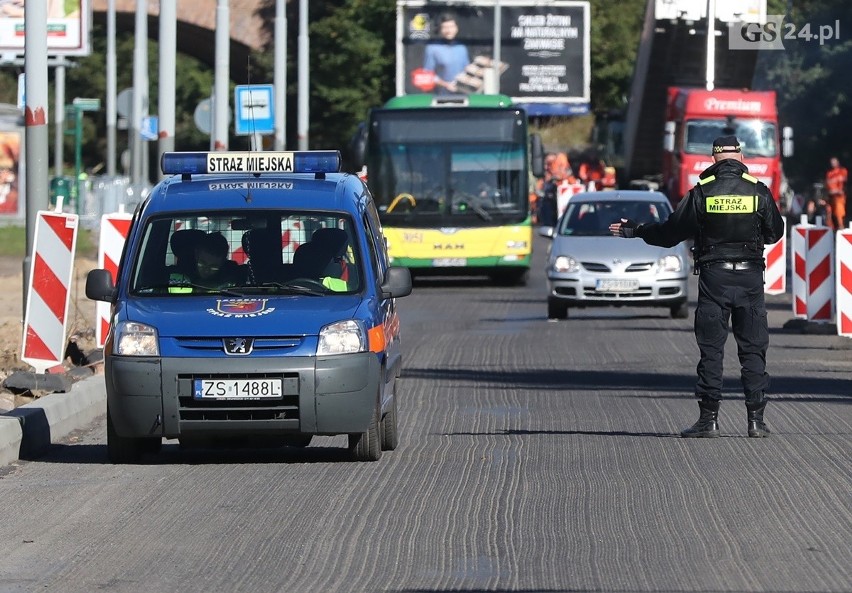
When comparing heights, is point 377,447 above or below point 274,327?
below

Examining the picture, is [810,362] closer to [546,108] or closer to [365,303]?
[365,303]

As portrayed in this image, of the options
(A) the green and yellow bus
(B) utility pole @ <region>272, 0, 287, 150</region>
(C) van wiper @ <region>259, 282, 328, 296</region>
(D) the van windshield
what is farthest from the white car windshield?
(B) utility pole @ <region>272, 0, 287, 150</region>

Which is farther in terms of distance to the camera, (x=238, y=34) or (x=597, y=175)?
(x=238, y=34)

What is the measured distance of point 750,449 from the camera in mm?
11297

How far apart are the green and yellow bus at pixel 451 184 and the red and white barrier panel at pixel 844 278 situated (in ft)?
37.3

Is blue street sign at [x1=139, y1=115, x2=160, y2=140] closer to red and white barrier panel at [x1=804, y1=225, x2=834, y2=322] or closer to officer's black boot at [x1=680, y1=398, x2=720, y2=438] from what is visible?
red and white barrier panel at [x1=804, y1=225, x2=834, y2=322]

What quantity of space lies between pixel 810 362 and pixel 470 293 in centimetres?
1312

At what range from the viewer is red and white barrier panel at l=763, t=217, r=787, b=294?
25.9 m

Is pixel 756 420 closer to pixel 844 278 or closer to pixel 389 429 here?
pixel 389 429

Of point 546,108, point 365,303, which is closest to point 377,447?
point 365,303

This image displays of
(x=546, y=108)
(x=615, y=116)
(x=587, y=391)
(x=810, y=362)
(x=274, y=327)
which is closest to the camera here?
(x=274, y=327)

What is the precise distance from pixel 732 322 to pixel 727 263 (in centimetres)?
36

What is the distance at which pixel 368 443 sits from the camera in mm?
10812

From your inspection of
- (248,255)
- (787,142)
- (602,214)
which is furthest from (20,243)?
(248,255)
